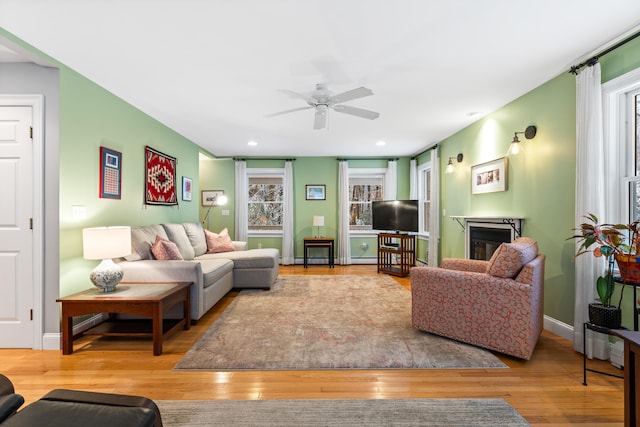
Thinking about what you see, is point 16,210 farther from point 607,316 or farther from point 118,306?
point 607,316

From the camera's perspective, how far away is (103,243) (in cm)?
256

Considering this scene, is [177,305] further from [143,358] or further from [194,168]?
[194,168]

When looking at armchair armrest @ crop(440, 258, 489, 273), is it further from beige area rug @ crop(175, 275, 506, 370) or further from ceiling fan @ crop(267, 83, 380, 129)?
ceiling fan @ crop(267, 83, 380, 129)

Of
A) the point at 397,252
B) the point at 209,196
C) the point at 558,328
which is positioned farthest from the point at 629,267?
the point at 209,196

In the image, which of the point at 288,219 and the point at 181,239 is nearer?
the point at 181,239

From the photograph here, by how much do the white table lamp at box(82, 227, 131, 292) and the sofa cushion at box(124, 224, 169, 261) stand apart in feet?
2.01

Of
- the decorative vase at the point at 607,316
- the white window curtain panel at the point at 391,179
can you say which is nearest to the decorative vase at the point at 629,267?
the decorative vase at the point at 607,316

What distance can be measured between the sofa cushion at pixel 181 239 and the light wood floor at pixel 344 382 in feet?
5.99

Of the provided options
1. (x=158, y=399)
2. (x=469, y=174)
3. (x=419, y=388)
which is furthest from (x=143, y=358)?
(x=469, y=174)

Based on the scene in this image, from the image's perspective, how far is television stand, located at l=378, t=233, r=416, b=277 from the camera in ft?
A: 18.3

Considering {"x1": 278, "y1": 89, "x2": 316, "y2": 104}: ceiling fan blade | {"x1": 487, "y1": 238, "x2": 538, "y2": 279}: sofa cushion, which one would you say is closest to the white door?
{"x1": 278, "y1": 89, "x2": 316, "y2": 104}: ceiling fan blade

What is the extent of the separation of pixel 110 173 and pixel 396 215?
462 centimetres

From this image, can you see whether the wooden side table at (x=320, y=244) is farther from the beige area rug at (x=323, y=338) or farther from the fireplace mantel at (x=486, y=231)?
the fireplace mantel at (x=486, y=231)

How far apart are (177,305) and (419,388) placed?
242cm
